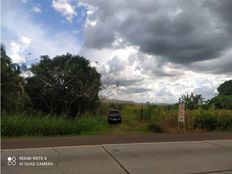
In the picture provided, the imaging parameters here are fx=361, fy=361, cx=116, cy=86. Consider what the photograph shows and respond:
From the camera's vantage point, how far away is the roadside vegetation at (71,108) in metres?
21.6

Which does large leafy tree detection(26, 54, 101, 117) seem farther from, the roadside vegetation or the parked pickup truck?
the parked pickup truck

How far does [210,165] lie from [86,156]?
3810mm

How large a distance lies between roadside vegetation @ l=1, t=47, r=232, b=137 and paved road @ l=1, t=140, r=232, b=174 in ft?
27.2

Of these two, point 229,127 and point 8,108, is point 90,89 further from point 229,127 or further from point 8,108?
point 229,127

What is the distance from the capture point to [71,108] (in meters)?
39.8

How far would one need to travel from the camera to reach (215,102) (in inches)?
1499

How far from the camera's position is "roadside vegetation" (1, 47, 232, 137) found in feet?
70.7

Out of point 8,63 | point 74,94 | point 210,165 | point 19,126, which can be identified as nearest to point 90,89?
point 74,94

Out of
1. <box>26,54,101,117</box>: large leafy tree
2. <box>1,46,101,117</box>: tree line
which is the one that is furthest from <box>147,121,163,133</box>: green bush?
<box>26,54,101,117</box>: large leafy tree

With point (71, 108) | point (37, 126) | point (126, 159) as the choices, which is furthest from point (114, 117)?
point (126, 159)

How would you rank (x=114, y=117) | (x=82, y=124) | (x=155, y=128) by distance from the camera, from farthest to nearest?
(x=114, y=117) < (x=155, y=128) < (x=82, y=124)

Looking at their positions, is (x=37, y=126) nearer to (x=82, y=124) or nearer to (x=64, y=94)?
(x=82, y=124)

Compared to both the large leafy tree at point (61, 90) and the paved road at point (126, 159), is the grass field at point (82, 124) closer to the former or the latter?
the paved road at point (126, 159)

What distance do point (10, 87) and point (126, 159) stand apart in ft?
64.6
